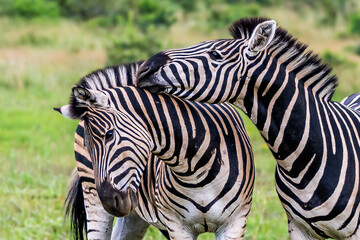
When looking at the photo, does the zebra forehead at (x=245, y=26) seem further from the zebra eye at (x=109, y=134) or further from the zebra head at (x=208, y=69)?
the zebra eye at (x=109, y=134)

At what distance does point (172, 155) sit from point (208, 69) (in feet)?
2.20

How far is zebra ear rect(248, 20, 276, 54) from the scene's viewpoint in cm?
403

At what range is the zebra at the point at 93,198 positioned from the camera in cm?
482

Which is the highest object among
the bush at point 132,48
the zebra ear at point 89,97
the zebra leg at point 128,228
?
the bush at point 132,48

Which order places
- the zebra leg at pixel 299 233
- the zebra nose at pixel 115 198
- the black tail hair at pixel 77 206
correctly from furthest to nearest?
the black tail hair at pixel 77 206, the zebra leg at pixel 299 233, the zebra nose at pixel 115 198

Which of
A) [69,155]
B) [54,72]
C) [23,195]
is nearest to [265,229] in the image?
[23,195]

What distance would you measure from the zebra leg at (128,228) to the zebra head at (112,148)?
1.82m

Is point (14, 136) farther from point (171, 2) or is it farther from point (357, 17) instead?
point (171, 2)

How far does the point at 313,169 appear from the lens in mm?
4227

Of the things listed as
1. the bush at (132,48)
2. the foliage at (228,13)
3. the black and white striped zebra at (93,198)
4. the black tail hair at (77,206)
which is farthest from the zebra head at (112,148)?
the foliage at (228,13)

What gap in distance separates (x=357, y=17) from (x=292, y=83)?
59.2 feet

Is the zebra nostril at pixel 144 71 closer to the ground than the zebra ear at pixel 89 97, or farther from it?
farther from it

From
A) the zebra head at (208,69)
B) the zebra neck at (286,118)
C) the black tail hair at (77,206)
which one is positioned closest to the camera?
the zebra head at (208,69)

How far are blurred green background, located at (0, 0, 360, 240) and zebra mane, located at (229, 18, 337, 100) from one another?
272 cm
